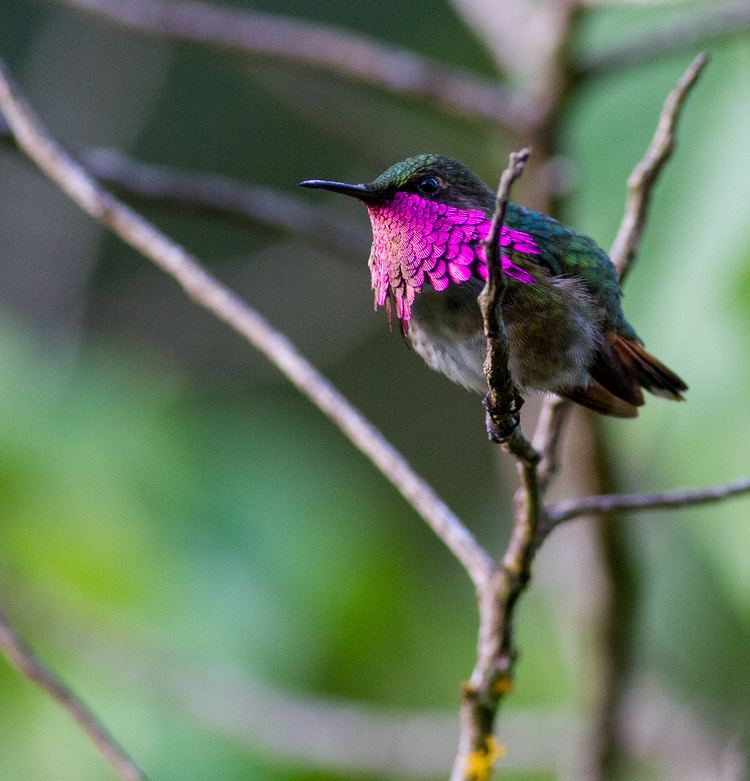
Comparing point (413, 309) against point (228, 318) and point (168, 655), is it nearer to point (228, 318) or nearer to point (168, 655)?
point (228, 318)

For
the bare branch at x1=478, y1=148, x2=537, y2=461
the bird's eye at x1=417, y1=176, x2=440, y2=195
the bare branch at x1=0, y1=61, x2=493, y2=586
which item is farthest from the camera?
the bare branch at x1=0, y1=61, x2=493, y2=586

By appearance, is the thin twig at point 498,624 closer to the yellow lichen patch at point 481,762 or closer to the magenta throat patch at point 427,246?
the yellow lichen patch at point 481,762

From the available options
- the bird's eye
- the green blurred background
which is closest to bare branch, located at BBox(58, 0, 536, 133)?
the green blurred background

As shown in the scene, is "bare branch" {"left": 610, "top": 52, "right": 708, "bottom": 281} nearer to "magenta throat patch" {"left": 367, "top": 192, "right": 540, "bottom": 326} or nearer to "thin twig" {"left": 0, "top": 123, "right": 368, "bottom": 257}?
"magenta throat patch" {"left": 367, "top": 192, "right": 540, "bottom": 326}

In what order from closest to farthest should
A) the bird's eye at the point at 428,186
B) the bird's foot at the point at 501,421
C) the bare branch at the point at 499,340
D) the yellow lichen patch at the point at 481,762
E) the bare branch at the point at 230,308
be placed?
the bare branch at the point at 499,340 → the bird's foot at the point at 501,421 → the yellow lichen patch at the point at 481,762 → the bird's eye at the point at 428,186 → the bare branch at the point at 230,308

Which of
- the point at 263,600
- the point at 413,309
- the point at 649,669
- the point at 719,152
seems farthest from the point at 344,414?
the point at 649,669

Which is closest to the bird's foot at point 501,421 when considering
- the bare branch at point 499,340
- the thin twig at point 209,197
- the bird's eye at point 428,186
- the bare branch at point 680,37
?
the bare branch at point 499,340
